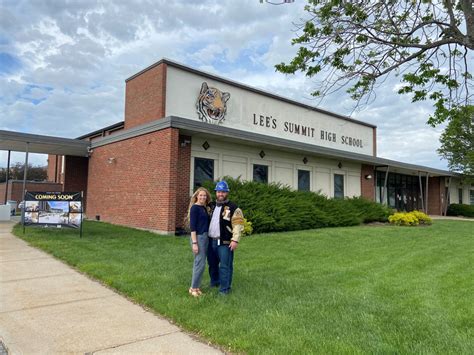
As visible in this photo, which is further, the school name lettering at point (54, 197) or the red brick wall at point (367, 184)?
the red brick wall at point (367, 184)

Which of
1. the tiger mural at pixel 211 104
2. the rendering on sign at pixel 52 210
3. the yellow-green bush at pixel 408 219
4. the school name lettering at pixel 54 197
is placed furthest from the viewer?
the tiger mural at pixel 211 104

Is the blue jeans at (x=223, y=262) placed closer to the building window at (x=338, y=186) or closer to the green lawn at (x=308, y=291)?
the green lawn at (x=308, y=291)

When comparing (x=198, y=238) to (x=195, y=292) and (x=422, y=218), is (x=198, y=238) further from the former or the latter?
(x=422, y=218)

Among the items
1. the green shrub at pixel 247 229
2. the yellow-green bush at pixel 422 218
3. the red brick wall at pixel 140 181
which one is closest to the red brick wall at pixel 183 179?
the red brick wall at pixel 140 181

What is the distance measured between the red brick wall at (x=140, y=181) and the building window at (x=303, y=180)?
7.39 m

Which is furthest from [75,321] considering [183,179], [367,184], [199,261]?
[367,184]

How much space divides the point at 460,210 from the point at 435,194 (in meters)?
2.29

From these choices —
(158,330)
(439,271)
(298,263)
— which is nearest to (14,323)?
(158,330)

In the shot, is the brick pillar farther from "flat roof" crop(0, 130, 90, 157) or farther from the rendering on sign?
the rendering on sign

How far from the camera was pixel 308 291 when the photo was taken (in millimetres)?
6406

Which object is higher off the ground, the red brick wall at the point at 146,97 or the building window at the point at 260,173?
the red brick wall at the point at 146,97

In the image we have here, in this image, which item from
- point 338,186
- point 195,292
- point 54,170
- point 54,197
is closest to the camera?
point 195,292

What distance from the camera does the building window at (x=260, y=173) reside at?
17.9 meters

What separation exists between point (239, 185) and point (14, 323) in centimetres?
1067
